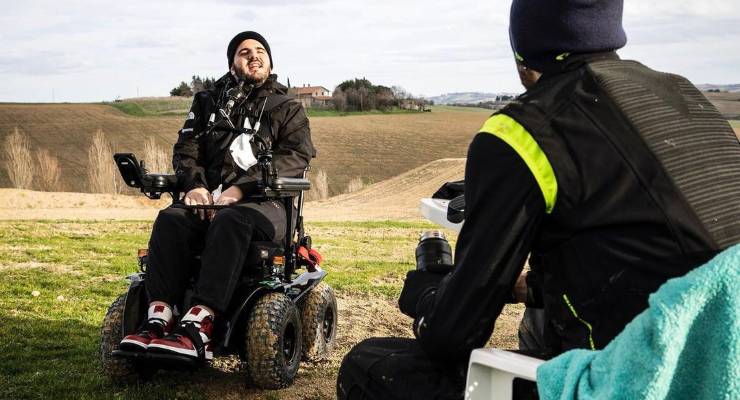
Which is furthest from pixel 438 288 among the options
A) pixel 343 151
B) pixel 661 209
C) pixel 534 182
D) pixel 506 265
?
pixel 343 151

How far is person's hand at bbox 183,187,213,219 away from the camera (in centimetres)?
459

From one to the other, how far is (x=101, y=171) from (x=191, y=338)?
2783 cm

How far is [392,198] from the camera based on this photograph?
28.9m

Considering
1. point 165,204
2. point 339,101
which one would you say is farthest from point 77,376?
point 339,101

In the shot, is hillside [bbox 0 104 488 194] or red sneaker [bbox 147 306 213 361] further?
hillside [bbox 0 104 488 194]

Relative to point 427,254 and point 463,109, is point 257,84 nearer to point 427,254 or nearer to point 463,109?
point 427,254

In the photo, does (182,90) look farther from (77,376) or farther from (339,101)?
(77,376)

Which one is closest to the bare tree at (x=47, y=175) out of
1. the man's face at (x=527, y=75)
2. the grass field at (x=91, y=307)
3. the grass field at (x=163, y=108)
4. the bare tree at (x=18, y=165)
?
the bare tree at (x=18, y=165)

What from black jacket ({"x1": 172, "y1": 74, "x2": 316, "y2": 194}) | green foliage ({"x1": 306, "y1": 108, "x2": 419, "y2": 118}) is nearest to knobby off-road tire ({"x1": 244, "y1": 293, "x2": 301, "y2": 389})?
black jacket ({"x1": 172, "y1": 74, "x2": 316, "y2": 194})

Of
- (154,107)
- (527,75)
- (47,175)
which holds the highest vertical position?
(527,75)

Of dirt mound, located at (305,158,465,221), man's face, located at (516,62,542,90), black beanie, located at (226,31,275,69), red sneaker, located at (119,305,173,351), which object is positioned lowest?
dirt mound, located at (305,158,465,221)

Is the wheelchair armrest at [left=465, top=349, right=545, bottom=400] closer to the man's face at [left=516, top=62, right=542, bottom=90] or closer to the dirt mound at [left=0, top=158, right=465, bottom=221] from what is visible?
the man's face at [left=516, top=62, right=542, bottom=90]

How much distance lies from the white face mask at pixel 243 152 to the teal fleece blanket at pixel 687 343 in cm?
361

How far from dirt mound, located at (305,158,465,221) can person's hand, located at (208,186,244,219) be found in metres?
15.8
